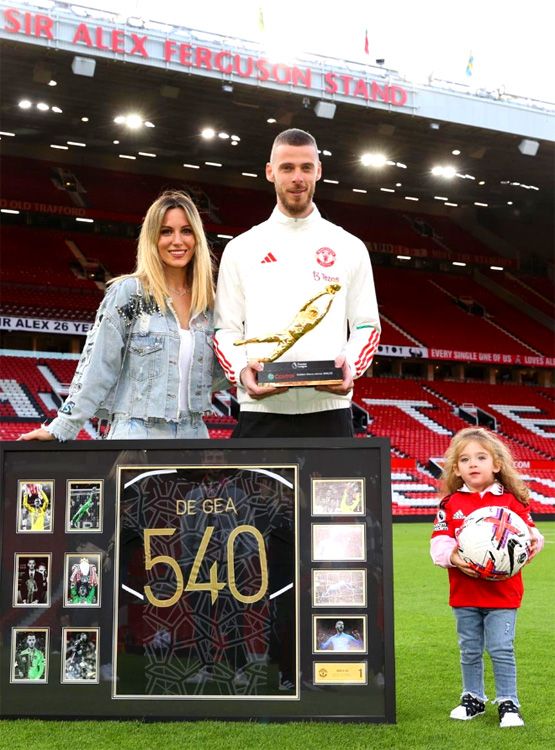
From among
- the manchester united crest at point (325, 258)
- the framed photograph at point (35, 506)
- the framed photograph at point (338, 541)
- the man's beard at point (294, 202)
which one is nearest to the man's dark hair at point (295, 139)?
the man's beard at point (294, 202)

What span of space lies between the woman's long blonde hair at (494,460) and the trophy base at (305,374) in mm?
659

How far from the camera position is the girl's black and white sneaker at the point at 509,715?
352 cm

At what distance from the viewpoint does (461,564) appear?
3568 millimetres

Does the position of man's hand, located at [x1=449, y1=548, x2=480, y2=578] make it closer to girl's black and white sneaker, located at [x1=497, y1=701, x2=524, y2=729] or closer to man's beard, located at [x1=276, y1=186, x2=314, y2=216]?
girl's black and white sneaker, located at [x1=497, y1=701, x2=524, y2=729]

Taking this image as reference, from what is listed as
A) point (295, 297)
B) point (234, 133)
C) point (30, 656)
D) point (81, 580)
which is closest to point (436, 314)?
point (234, 133)

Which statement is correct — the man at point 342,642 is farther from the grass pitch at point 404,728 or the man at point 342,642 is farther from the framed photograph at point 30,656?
the framed photograph at point 30,656

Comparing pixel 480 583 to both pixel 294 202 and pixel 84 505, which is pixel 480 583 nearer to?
pixel 84 505

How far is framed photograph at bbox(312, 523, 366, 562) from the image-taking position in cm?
342

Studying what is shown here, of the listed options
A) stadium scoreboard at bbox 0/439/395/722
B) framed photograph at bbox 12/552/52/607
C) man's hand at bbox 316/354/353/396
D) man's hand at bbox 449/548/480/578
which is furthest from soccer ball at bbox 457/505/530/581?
framed photograph at bbox 12/552/52/607

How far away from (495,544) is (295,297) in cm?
124

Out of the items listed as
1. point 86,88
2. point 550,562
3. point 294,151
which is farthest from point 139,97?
point 294,151

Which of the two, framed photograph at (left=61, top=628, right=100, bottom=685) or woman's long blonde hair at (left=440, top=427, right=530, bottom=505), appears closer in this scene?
framed photograph at (left=61, top=628, right=100, bottom=685)

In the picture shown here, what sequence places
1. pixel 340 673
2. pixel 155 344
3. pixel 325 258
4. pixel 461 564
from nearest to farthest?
1. pixel 340 673
2. pixel 461 564
3. pixel 155 344
4. pixel 325 258

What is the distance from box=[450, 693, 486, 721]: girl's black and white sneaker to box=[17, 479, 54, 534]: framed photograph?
1767mm
